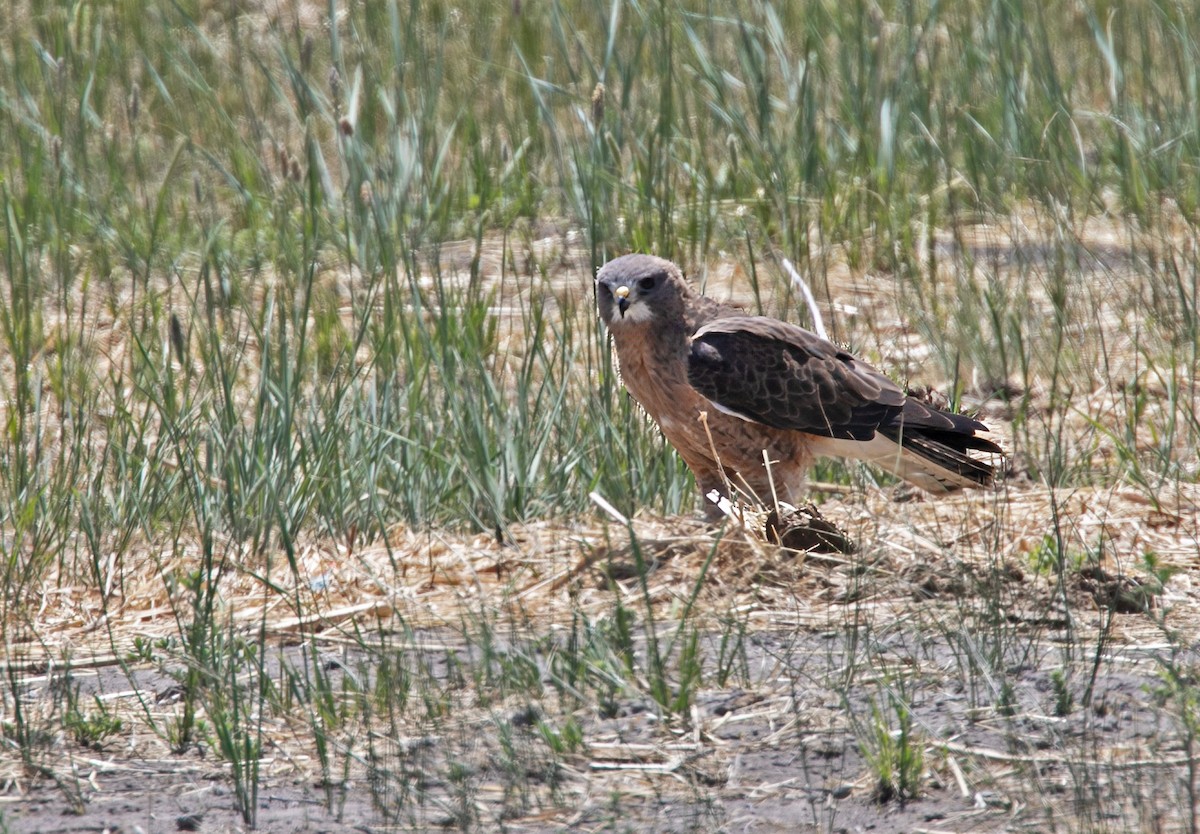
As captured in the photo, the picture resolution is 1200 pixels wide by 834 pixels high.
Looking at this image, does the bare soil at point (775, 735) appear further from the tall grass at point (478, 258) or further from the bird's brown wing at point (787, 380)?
the bird's brown wing at point (787, 380)

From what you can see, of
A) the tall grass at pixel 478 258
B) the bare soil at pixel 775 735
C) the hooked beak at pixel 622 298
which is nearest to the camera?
the bare soil at pixel 775 735

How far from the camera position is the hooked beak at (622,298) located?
473 cm

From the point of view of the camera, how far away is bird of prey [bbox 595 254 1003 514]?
15.7ft

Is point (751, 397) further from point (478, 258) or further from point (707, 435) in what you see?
point (478, 258)

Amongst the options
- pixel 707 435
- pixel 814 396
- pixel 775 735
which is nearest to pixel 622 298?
pixel 707 435

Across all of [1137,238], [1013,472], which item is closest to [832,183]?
[1137,238]

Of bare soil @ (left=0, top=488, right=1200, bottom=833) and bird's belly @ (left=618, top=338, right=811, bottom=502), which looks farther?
bird's belly @ (left=618, top=338, right=811, bottom=502)

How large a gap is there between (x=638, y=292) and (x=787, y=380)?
56 centimetres

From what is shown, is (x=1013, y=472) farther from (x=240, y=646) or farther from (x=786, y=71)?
(x=240, y=646)

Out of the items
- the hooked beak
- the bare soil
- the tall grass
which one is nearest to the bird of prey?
the hooked beak

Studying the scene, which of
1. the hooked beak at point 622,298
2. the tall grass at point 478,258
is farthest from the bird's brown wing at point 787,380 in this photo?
the tall grass at point 478,258

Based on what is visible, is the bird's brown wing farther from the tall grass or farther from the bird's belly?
the tall grass

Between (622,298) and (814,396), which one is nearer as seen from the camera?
(622,298)

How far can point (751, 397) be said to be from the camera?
4.77 m
